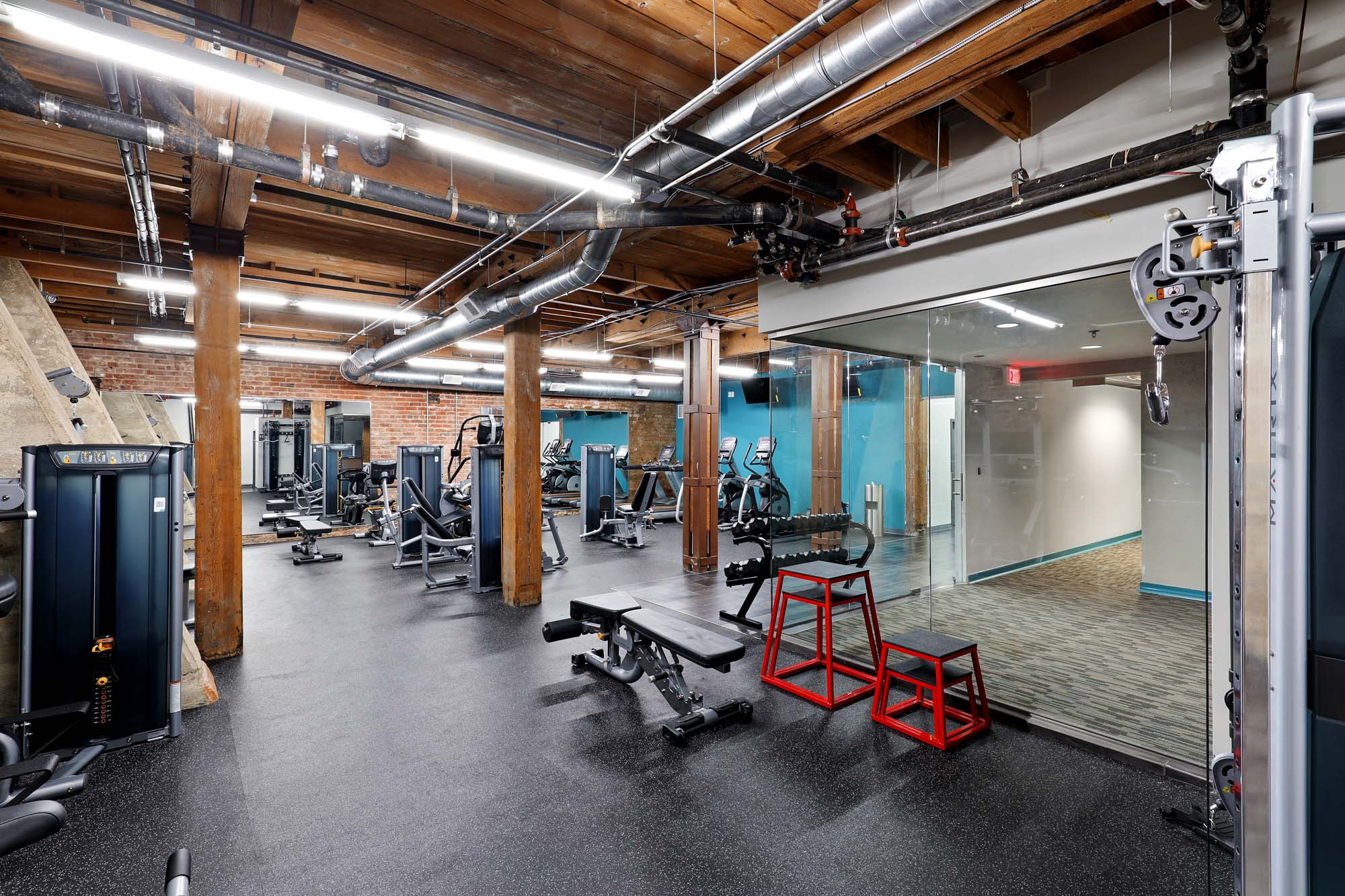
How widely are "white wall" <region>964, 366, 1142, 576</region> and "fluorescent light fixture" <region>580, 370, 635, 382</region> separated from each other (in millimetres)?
6930

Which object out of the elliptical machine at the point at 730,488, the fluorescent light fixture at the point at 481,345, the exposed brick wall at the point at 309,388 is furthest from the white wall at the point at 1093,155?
the exposed brick wall at the point at 309,388

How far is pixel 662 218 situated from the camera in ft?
10.6

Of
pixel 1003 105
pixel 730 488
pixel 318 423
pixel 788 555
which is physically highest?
pixel 1003 105

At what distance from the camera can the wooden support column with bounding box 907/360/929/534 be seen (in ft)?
13.9

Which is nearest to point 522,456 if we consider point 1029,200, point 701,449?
point 701,449

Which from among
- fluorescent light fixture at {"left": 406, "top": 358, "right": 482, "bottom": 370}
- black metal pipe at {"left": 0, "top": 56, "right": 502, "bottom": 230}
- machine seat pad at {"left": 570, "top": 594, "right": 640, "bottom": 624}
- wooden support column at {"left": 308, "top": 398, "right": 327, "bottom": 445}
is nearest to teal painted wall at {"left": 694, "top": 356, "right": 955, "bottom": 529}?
machine seat pad at {"left": 570, "top": 594, "right": 640, "bottom": 624}

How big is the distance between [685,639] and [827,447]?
7.68ft

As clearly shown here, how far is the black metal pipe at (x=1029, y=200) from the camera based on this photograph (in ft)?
7.68

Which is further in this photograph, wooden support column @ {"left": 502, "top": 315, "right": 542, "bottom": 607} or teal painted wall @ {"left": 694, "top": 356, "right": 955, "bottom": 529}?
wooden support column @ {"left": 502, "top": 315, "right": 542, "bottom": 607}

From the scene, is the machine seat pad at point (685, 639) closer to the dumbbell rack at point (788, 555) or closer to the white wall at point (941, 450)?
the dumbbell rack at point (788, 555)

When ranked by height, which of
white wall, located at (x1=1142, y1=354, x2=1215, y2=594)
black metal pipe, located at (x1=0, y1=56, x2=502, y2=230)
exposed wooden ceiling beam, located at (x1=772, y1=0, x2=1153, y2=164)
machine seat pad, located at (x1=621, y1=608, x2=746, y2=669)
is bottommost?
machine seat pad, located at (x1=621, y1=608, x2=746, y2=669)

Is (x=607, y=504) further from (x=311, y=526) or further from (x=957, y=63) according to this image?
(x=957, y=63)

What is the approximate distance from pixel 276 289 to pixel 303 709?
4607 mm

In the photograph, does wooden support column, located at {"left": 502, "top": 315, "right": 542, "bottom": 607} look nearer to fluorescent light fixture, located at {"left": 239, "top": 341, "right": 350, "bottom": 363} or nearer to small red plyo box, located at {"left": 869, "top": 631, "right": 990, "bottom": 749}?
small red plyo box, located at {"left": 869, "top": 631, "right": 990, "bottom": 749}
